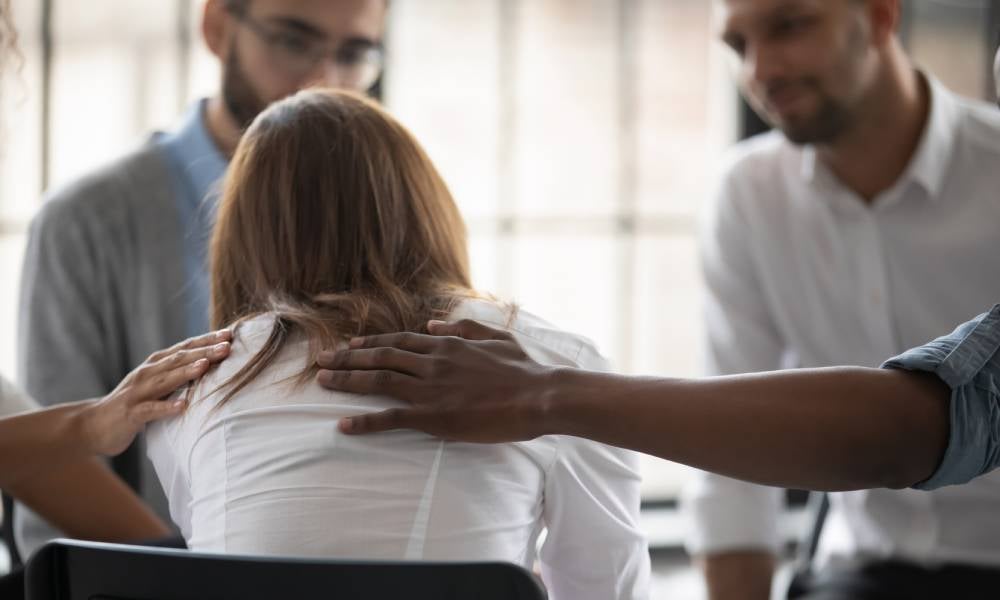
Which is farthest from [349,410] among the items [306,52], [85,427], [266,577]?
[306,52]

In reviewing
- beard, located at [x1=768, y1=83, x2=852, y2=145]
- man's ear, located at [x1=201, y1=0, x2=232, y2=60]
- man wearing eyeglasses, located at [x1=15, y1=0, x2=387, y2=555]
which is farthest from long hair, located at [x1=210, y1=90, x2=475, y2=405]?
beard, located at [x1=768, y1=83, x2=852, y2=145]

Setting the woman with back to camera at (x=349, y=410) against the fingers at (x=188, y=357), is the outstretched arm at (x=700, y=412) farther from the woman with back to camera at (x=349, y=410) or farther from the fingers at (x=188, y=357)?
the fingers at (x=188, y=357)

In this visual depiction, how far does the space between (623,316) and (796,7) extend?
123 cm

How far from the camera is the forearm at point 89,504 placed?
1.51 m

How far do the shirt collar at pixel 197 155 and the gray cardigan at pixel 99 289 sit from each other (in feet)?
0.21

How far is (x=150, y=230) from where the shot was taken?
1978 mm

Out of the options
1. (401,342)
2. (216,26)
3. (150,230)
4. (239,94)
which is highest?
(216,26)

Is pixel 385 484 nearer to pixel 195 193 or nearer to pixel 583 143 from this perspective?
pixel 195 193

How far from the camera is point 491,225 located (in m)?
3.03

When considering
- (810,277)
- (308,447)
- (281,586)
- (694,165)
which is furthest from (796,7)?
(281,586)

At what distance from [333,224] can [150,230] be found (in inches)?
30.5

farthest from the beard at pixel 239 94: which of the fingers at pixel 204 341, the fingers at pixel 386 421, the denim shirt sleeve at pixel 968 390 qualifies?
the denim shirt sleeve at pixel 968 390

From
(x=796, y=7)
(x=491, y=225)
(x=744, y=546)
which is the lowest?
(x=744, y=546)

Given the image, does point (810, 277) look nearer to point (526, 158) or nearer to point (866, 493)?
point (866, 493)
